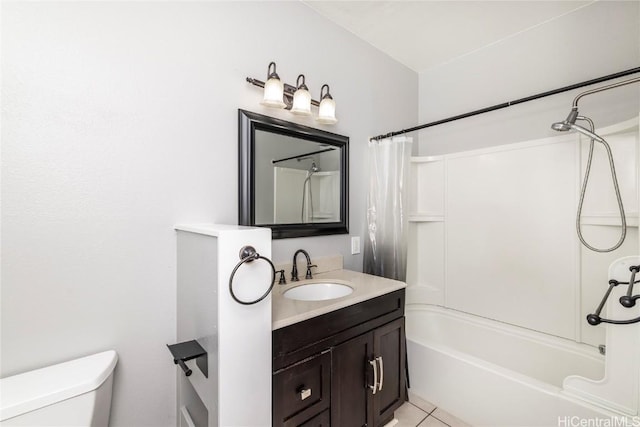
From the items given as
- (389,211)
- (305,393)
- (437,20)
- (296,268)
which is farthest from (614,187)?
(305,393)

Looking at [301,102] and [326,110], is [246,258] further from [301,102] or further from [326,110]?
Answer: [326,110]

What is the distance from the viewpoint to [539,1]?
1.76 m

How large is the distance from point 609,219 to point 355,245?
1.48m

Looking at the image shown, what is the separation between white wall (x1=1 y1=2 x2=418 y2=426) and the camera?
3.07ft

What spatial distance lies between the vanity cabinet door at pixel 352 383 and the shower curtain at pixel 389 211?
2.17 ft

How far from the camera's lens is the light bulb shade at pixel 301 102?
1.53 meters

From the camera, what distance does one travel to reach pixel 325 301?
1.31 meters

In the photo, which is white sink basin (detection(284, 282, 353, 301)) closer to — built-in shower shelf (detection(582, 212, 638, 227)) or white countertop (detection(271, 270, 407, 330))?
white countertop (detection(271, 270, 407, 330))

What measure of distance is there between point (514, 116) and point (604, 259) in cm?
111

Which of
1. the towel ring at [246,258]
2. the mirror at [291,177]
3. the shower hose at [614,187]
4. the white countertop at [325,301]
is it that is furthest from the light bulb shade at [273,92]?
the shower hose at [614,187]

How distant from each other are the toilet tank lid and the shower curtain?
5.16 ft

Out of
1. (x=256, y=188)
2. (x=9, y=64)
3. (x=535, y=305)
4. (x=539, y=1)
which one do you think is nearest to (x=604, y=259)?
(x=535, y=305)

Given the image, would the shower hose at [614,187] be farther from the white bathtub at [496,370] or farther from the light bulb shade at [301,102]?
the light bulb shade at [301,102]

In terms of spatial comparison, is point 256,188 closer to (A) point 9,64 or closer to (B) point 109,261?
(B) point 109,261
